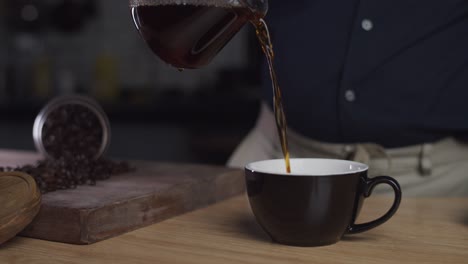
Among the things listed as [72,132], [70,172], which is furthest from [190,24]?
[72,132]

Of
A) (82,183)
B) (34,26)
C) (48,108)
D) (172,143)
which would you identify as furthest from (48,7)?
(82,183)

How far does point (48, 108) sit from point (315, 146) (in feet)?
1.85

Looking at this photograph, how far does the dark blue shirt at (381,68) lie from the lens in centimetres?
120

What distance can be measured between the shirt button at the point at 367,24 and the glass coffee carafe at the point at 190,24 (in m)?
0.49

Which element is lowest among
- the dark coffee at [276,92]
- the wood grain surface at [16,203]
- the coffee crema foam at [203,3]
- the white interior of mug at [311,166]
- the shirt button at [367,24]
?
the wood grain surface at [16,203]

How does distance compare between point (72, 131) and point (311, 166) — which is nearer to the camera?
point (311, 166)

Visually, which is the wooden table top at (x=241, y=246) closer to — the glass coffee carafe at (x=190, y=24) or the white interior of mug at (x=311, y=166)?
the white interior of mug at (x=311, y=166)

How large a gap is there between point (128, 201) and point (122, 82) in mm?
3442

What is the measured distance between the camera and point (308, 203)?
2.35ft

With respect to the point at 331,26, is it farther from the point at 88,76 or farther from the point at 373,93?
the point at 88,76

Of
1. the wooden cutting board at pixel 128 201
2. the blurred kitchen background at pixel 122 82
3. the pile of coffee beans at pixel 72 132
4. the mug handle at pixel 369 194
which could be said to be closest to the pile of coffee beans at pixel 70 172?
the wooden cutting board at pixel 128 201

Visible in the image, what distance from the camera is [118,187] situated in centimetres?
94

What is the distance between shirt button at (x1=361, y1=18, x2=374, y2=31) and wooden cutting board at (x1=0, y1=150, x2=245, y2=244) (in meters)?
0.39

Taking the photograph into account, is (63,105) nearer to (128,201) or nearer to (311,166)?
(128,201)
